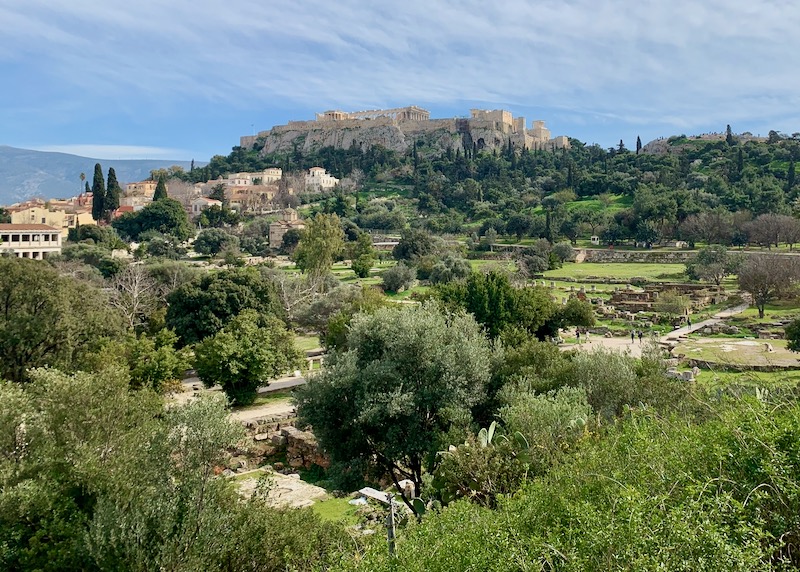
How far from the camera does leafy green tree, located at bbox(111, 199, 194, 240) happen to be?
74.8 metres

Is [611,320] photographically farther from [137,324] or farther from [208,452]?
[208,452]

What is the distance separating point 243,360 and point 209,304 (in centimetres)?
641

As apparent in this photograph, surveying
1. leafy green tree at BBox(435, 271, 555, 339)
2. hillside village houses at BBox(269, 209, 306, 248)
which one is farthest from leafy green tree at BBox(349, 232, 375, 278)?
leafy green tree at BBox(435, 271, 555, 339)

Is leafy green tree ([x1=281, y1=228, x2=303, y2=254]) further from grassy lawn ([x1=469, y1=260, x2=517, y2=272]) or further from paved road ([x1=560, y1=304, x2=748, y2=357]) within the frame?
paved road ([x1=560, y1=304, x2=748, y2=357])

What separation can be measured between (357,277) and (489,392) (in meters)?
40.1

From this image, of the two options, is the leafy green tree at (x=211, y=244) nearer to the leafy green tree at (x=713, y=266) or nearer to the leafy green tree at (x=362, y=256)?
the leafy green tree at (x=362, y=256)

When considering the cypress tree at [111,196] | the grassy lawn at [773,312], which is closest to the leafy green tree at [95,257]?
the cypress tree at [111,196]

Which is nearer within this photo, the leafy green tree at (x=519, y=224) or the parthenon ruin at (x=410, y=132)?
the leafy green tree at (x=519, y=224)

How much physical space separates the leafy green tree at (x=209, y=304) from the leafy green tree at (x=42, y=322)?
14.6ft

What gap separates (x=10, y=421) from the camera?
1010 cm

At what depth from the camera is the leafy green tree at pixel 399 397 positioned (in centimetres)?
1327

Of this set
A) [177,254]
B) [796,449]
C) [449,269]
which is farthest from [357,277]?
[796,449]

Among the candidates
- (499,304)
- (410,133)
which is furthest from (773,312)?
(410,133)

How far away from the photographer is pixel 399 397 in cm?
1314
